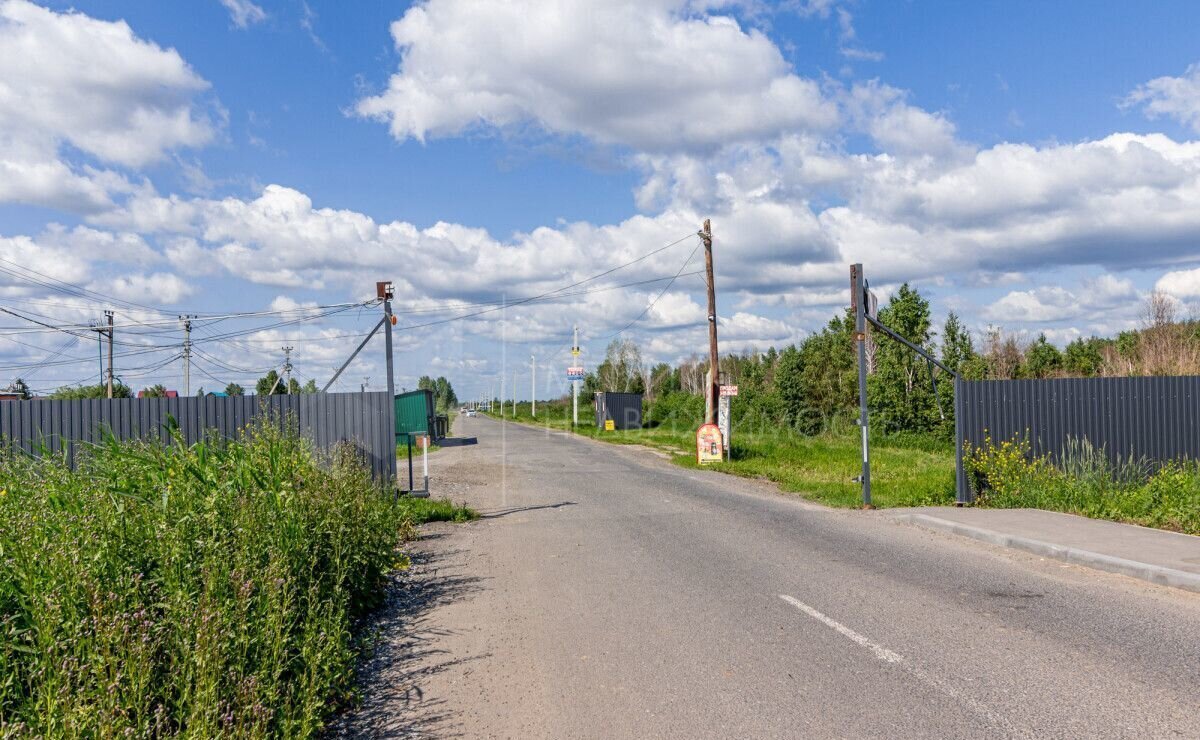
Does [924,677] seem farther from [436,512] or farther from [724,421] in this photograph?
[724,421]

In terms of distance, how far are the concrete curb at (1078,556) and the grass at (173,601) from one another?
7.28 metres

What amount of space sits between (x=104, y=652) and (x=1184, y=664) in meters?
6.52

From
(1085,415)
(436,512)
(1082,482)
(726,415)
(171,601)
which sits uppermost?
(1085,415)

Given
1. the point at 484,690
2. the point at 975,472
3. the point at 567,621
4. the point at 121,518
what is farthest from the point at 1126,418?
the point at 121,518

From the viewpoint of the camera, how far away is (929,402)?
31781 millimetres

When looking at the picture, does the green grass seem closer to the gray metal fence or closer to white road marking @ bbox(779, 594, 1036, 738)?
the gray metal fence

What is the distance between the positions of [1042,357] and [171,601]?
54031mm

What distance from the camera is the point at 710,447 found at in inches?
966

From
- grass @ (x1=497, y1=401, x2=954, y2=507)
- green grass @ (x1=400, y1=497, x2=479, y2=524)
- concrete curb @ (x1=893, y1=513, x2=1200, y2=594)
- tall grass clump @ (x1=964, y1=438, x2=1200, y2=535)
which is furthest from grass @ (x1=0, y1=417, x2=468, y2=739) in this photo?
grass @ (x1=497, y1=401, x2=954, y2=507)

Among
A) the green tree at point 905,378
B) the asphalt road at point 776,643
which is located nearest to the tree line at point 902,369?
the green tree at point 905,378

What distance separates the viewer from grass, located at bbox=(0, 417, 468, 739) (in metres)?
4.01

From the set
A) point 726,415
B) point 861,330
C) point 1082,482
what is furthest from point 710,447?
point 1082,482

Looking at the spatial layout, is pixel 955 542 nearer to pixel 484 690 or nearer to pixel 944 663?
pixel 944 663

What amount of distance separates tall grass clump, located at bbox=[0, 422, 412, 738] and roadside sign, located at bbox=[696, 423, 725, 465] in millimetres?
17499
